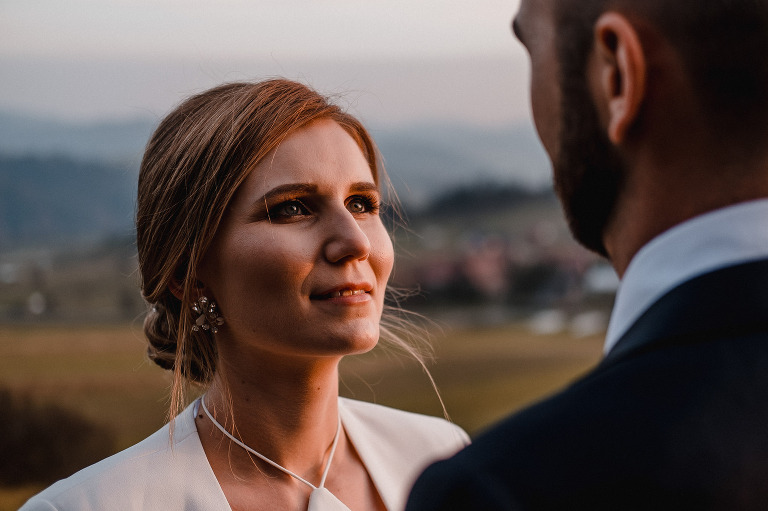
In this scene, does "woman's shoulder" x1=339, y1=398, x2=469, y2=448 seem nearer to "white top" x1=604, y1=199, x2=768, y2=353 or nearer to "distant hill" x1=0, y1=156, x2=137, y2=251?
"white top" x1=604, y1=199, x2=768, y2=353

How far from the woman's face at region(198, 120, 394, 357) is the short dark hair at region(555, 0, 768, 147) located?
3.54ft

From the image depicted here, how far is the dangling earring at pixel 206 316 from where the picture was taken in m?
2.03

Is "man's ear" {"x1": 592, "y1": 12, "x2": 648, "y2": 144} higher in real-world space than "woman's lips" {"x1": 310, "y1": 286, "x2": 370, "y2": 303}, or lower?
higher

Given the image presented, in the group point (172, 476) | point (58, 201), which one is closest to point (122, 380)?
point (58, 201)

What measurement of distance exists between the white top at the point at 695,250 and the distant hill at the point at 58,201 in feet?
14.8

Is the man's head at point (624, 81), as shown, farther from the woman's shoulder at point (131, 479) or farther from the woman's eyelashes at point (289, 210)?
the woman's shoulder at point (131, 479)

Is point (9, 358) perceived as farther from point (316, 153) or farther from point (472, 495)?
point (472, 495)

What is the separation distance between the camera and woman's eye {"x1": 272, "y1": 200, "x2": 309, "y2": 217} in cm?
193

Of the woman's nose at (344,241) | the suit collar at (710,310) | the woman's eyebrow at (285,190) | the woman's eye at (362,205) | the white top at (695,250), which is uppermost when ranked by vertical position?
the white top at (695,250)

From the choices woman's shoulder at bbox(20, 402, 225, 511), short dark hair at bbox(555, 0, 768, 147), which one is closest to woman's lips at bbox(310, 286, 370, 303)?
woman's shoulder at bbox(20, 402, 225, 511)

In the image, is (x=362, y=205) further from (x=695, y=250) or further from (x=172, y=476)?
(x=695, y=250)

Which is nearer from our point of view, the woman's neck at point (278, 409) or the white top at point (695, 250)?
the white top at point (695, 250)

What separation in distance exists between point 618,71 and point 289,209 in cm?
113

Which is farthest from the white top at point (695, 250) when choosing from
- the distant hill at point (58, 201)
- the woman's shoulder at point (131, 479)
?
the distant hill at point (58, 201)
